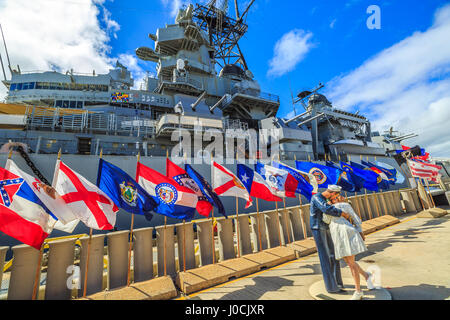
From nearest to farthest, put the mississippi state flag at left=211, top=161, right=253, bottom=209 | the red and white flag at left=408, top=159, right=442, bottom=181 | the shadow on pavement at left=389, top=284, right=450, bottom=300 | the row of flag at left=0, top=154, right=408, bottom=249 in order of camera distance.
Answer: the shadow on pavement at left=389, top=284, right=450, bottom=300, the row of flag at left=0, top=154, right=408, bottom=249, the mississippi state flag at left=211, top=161, right=253, bottom=209, the red and white flag at left=408, top=159, right=442, bottom=181

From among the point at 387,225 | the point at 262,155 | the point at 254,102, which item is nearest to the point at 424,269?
the point at 387,225

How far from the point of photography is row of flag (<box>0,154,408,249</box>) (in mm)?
3014

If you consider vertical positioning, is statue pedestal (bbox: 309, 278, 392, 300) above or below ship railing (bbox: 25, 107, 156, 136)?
below

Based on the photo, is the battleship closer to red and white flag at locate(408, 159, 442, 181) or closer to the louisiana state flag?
red and white flag at locate(408, 159, 442, 181)

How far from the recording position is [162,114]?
1919cm

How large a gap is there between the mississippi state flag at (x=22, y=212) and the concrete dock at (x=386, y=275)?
8.52 ft

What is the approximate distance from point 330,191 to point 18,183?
5.27m

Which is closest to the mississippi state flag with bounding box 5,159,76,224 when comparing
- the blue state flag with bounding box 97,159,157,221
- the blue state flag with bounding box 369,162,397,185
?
the blue state flag with bounding box 97,159,157,221

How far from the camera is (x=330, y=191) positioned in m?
3.11

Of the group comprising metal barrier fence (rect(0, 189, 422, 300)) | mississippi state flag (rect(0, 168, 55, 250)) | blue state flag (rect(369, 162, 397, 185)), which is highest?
blue state flag (rect(369, 162, 397, 185))

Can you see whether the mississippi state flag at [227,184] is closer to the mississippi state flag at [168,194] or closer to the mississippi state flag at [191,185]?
the mississippi state flag at [191,185]

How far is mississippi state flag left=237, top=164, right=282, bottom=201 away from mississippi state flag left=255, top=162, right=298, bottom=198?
0.17 m

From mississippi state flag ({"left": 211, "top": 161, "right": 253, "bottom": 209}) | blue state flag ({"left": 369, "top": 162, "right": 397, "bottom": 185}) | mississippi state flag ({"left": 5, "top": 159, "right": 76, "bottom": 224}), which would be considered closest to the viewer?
mississippi state flag ({"left": 5, "top": 159, "right": 76, "bottom": 224})
